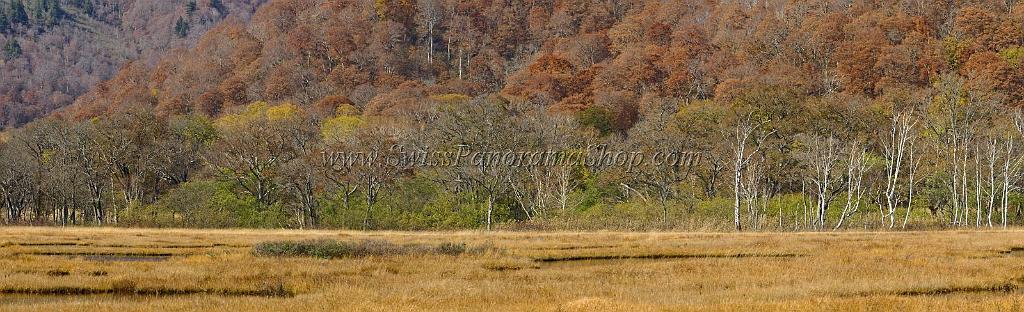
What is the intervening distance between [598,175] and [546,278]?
55.4 meters

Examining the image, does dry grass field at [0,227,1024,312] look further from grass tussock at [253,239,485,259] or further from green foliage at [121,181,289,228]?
green foliage at [121,181,289,228]

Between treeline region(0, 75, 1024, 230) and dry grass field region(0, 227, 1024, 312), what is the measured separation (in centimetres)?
2578

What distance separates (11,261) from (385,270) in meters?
14.1

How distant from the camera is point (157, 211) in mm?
77312

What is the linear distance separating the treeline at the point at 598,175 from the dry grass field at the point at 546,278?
2578 centimetres

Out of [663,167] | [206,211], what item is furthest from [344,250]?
[663,167]

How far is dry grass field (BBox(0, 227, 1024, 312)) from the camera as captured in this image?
20.8 metres

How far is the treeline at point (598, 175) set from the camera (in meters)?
70.1

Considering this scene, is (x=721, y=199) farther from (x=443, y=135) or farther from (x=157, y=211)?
(x=157, y=211)

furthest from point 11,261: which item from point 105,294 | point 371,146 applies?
point 371,146

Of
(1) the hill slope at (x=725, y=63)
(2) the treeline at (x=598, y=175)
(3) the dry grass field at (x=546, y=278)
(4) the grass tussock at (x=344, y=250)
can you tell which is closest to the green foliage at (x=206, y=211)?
(2) the treeline at (x=598, y=175)

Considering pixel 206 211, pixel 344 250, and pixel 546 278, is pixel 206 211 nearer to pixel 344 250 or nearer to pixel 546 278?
pixel 344 250

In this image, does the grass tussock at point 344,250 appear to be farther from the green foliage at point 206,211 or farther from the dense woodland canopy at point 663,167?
the green foliage at point 206,211

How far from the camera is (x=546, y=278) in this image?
27.8 meters
